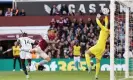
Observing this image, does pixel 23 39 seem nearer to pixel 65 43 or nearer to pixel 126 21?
pixel 126 21

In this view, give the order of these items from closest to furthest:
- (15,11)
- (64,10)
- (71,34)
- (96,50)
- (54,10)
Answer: (96,50) → (71,34) → (15,11) → (64,10) → (54,10)

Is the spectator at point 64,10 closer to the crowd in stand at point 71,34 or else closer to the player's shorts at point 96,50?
the crowd in stand at point 71,34

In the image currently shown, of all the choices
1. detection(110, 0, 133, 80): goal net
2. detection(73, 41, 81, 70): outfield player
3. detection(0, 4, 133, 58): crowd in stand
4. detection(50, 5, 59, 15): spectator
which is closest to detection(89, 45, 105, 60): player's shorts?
detection(110, 0, 133, 80): goal net

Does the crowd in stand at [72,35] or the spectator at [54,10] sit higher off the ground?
the spectator at [54,10]

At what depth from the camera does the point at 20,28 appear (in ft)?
130

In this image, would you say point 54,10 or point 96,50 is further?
point 54,10

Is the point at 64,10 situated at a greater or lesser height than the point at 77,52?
greater

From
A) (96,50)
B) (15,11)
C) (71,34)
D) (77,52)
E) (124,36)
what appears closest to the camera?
(96,50)

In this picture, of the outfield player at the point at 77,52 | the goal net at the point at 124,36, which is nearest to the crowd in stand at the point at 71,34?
the outfield player at the point at 77,52

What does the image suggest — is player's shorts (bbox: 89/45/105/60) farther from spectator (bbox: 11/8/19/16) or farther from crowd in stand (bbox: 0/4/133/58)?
spectator (bbox: 11/8/19/16)

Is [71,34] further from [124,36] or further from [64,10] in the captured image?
[124,36]

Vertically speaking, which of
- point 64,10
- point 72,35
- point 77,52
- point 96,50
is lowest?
point 77,52

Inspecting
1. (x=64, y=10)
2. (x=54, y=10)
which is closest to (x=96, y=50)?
(x=64, y=10)

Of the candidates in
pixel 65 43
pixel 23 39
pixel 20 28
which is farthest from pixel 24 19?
pixel 23 39
